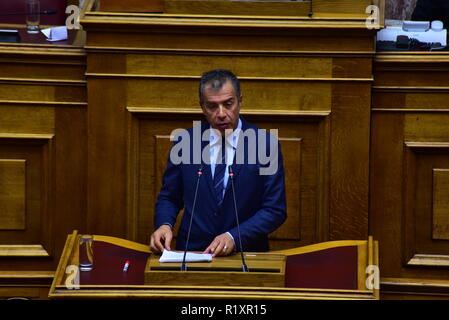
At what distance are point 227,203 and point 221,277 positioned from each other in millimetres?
486

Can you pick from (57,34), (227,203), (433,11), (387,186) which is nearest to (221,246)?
(227,203)

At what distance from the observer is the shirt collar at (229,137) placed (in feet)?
15.9

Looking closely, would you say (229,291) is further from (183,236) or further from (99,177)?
(99,177)

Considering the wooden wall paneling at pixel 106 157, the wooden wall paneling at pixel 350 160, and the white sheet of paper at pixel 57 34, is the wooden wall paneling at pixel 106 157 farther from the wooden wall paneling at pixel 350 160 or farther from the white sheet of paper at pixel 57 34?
the wooden wall paneling at pixel 350 160

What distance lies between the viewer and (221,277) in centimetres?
448

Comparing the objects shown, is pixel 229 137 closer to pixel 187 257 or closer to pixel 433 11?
pixel 187 257

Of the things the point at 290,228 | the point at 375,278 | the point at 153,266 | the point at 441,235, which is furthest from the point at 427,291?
the point at 153,266

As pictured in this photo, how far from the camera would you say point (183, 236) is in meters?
4.98

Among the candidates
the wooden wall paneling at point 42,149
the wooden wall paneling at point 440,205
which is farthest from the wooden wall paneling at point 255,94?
the wooden wall paneling at point 440,205

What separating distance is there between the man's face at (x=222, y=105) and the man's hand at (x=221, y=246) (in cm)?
41

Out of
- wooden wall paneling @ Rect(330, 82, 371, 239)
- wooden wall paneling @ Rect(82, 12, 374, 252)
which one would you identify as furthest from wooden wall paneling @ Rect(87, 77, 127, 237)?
wooden wall paneling @ Rect(330, 82, 371, 239)

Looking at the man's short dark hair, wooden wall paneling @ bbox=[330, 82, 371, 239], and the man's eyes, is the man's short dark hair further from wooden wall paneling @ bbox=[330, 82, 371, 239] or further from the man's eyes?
Answer: wooden wall paneling @ bbox=[330, 82, 371, 239]

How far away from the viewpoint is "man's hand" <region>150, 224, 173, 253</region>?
4.71 m

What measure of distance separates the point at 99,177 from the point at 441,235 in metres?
1.44
